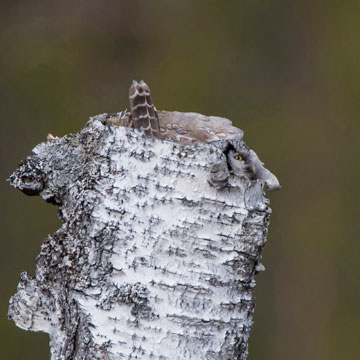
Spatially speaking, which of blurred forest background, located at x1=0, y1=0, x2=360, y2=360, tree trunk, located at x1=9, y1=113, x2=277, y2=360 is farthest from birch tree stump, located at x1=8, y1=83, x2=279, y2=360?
blurred forest background, located at x1=0, y1=0, x2=360, y2=360

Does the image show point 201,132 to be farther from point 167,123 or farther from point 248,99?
point 248,99

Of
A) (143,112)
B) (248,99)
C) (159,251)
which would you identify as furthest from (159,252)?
(248,99)

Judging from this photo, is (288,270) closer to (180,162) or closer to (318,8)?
(318,8)

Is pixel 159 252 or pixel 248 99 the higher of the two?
pixel 248 99

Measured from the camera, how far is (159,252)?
105cm

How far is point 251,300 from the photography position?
110 centimetres

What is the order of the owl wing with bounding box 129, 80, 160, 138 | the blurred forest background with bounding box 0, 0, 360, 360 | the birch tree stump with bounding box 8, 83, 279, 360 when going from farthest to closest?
the blurred forest background with bounding box 0, 0, 360, 360 → the owl wing with bounding box 129, 80, 160, 138 → the birch tree stump with bounding box 8, 83, 279, 360

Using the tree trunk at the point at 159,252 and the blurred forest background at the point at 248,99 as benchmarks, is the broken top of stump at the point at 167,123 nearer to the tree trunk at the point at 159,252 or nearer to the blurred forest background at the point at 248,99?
the tree trunk at the point at 159,252

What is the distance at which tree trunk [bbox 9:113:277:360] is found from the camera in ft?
3.43

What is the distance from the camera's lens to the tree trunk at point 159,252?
1.05 m

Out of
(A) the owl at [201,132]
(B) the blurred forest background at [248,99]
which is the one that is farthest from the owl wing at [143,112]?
(B) the blurred forest background at [248,99]

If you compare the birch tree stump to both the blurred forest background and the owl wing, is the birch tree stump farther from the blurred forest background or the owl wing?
the blurred forest background

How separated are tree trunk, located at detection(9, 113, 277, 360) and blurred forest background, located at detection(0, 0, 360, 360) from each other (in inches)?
47.2

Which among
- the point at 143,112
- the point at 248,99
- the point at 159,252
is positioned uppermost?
the point at 248,99
